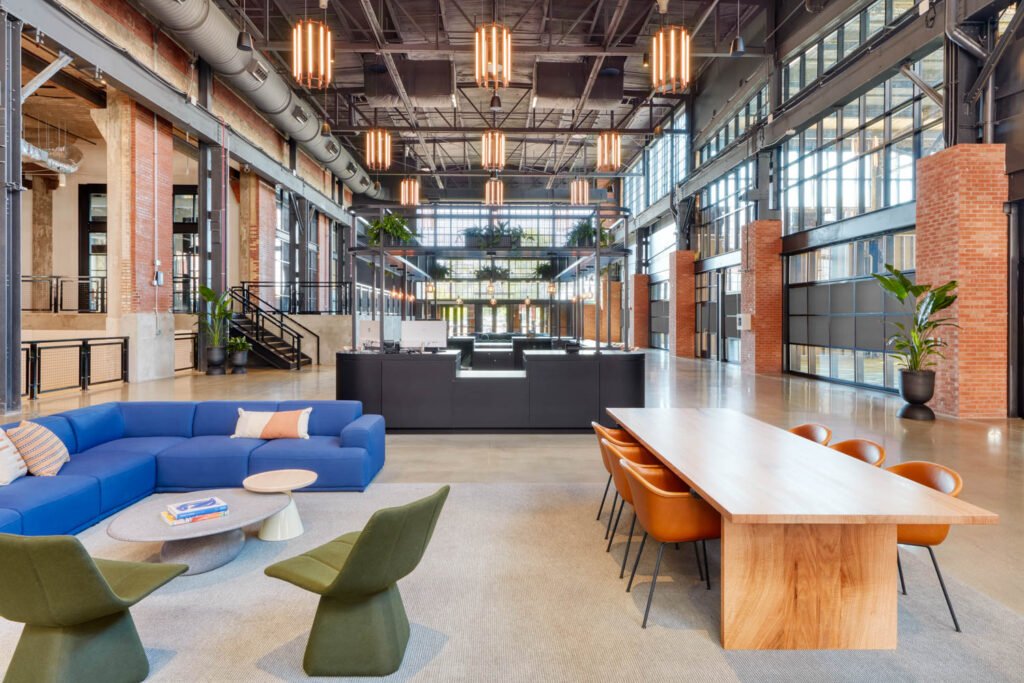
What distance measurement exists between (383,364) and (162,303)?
7.40 metres

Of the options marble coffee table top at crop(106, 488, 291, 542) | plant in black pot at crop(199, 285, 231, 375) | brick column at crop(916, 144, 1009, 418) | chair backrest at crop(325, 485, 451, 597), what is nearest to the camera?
chair backrest at crop(325, 485, 451, 597)

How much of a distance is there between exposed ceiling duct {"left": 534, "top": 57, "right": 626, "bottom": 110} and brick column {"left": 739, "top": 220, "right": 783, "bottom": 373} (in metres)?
4.93

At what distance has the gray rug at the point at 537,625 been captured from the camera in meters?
2.40

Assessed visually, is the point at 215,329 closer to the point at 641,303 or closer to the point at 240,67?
the point at 240,67

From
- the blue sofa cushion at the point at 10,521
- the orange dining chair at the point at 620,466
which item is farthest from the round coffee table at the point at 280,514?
the orange dining chair at the point at 620,466

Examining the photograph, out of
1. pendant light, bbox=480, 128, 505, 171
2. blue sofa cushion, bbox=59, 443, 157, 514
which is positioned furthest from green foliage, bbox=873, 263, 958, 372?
blue sofa cushion, bbox=59, 443, 157, 514

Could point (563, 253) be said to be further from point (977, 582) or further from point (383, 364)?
point (977, 582)

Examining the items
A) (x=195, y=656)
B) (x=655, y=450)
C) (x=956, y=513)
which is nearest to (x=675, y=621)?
(x=655, y=450)

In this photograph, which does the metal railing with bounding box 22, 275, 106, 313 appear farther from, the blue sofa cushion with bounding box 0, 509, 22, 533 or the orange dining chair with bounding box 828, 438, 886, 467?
the orange dining chair with bounding box 828, 438, 886, 467

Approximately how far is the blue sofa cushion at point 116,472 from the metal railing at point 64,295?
44.2 ft

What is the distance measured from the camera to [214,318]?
42.2 feet

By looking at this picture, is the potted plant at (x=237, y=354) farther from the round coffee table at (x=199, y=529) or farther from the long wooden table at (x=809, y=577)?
the long wooden table at (x=809, y=577)

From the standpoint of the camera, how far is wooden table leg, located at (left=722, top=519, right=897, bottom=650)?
2551 millimetres

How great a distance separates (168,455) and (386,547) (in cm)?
334
